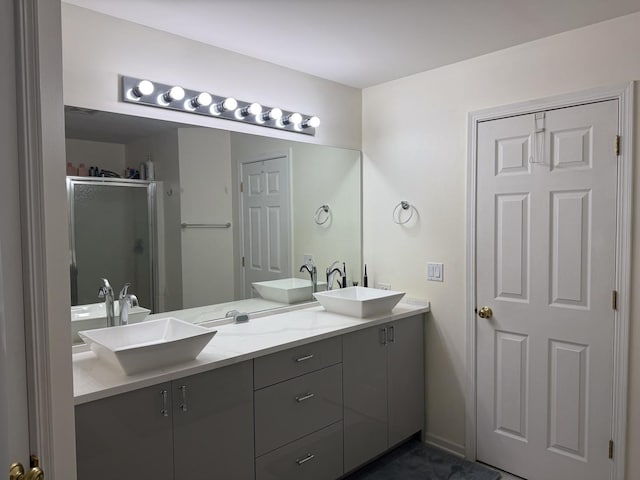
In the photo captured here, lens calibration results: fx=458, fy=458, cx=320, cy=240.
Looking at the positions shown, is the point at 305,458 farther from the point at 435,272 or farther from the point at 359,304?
the point at 435,272

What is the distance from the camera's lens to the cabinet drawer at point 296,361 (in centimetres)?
209

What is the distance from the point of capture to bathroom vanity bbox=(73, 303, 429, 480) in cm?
165

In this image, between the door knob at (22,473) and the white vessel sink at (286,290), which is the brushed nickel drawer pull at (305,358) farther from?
the door knob at (22,473)

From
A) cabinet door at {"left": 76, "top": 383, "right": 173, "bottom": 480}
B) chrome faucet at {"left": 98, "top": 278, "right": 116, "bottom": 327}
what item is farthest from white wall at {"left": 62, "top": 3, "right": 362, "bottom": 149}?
cabinet door at {"left": 76, "top": 383, "right": 173, "bottom": 480}

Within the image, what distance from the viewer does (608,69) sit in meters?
2.23

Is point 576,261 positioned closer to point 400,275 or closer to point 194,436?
point 400,275

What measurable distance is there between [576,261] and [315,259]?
1558 mm

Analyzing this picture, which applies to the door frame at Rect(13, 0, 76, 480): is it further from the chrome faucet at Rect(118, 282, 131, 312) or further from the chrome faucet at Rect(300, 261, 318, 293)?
the chrome faucet at Rect(300, 261, 318, 293)

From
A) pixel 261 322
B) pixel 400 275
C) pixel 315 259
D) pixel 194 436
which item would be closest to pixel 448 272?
pixel 400 275

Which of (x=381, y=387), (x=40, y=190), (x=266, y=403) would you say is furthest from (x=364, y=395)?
(x=40, y=190)

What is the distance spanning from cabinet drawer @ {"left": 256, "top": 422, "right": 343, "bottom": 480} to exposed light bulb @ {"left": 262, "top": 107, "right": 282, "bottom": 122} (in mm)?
1798

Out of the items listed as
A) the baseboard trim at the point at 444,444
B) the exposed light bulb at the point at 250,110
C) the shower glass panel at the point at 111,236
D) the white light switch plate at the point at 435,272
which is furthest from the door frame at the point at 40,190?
the baseboard trim at the point at 444,444

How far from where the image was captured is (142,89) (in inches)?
85.5

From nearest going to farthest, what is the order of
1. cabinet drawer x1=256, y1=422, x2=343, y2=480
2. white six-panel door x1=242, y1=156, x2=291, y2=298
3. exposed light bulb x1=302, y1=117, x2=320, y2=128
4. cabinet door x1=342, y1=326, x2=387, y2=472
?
cabinet drawer x1=256, y1=422, x2=343, y2=480, cabinet door x1=342, y1=326, x2=387, y2=472, white six-panel door x1=242, y1=156, x2=291, y2=298, exposed light bulb x1=302, y1=117, x2=320, y2=128
